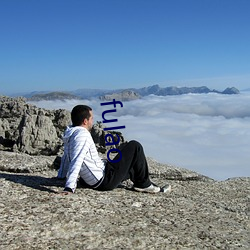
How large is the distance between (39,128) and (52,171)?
1647 centimetres

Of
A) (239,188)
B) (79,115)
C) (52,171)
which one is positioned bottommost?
(239,188)

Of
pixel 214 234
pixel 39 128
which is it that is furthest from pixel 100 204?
pixel 39 128

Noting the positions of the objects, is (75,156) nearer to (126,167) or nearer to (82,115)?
(82,115)

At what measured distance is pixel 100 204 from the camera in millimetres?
10375

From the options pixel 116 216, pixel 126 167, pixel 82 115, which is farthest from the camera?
pixel 126 167

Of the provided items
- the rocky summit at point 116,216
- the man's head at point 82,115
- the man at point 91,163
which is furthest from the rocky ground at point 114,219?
the man's head at point 82,115

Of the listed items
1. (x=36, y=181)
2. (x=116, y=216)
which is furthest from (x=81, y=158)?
(x=36, y=181)

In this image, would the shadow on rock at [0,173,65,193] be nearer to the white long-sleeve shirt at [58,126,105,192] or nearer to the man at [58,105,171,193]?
the man at [58,105,171,193]

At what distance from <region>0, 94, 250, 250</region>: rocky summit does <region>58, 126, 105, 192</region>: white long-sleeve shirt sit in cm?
51

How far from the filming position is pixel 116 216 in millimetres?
9648

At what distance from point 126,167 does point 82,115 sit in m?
2.09

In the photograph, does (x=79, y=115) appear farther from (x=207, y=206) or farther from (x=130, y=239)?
(x=207, y=206)

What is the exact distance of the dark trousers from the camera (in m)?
11.2

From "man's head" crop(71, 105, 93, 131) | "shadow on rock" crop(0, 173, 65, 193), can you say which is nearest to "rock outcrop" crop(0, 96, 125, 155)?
"shadow on rock" crop(0, 173, 65, 193)
